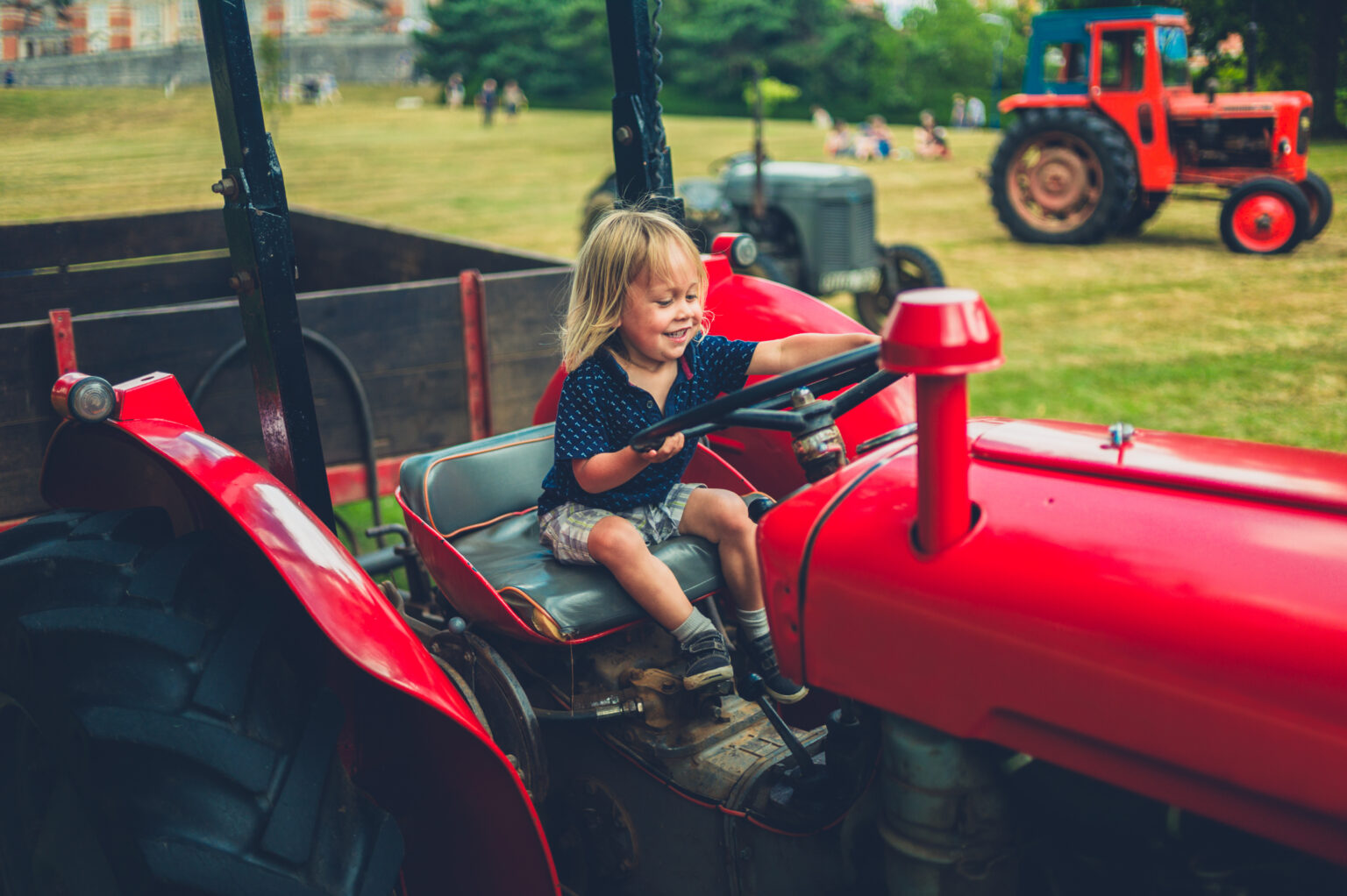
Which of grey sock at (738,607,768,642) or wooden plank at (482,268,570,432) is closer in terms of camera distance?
grey sock at (738,607,768,642)

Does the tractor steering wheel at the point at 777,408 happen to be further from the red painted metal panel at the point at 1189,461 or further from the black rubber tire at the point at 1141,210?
the black rubber tire at the point at 1141,210

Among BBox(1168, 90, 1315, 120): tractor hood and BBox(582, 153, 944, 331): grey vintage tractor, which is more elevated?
BBox(1168, 90, 1315, 120): tractor hood

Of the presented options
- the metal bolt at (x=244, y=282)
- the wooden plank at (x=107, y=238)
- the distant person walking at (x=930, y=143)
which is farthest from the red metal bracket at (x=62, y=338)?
the distant person walking at (x=930, y=143)

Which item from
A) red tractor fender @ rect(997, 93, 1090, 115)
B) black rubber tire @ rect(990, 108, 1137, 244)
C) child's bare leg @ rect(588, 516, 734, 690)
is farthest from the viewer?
red tractor fender @ rect(997, 93, 1090, 115)

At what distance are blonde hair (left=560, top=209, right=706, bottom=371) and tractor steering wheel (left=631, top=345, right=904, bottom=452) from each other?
0.32 m

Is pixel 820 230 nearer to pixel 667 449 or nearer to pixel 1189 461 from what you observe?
pixel 667 449

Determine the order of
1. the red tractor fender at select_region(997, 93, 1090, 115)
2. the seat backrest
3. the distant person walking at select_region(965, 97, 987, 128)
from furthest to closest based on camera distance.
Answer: the distant person walking at select_region(965, 97, 987, 128) → the red tractor fender at select_region(997, 93, 1090, 115) → the seat backrest

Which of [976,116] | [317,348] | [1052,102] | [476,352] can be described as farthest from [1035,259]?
[976,116]

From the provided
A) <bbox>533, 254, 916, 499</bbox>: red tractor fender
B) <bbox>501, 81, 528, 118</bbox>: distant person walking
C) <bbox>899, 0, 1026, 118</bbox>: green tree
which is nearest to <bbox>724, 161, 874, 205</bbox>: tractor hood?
<bbox>533, 254, 916, 499</bbox>: red tractor fender

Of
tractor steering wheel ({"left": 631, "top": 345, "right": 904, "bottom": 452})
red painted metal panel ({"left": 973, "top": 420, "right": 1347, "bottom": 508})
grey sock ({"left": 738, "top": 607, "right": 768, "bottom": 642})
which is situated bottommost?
grey sock ({"left": 738, "top": 607, "right": 768, "bottom": 642})

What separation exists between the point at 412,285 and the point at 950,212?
10593 mm

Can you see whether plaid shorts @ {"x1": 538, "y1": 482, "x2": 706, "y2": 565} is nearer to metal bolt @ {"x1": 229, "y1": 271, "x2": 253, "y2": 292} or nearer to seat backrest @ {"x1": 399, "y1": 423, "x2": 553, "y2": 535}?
seat backrest @ {"x1": 399, "y1": 423, "x2": 553, "y2": 535}

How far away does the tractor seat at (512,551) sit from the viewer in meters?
1.72

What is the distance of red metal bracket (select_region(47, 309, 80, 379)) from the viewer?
304 cm
